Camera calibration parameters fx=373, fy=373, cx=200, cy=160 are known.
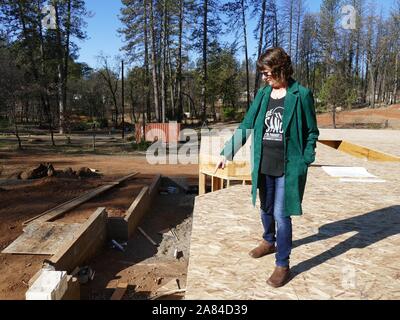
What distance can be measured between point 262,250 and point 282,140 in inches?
41.7

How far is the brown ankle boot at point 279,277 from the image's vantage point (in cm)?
274

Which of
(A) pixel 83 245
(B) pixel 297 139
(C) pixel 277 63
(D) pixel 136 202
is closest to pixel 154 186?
(D) pixel 136 202

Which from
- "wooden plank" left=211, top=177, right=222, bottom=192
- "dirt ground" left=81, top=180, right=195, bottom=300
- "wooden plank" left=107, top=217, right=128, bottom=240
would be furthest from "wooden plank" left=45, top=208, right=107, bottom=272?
"wooden plank" left=211, top=177, right=222, bottom=192

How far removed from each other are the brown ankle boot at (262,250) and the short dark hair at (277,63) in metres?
1.44

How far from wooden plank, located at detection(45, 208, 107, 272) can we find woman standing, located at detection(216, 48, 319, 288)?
11.1 feet

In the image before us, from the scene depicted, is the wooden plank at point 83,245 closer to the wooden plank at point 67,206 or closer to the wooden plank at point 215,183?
the wooden plank at point 67,206

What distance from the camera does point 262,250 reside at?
325 centimetres

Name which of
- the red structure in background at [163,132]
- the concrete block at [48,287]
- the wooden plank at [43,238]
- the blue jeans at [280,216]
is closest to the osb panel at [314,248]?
the blue jeans at [280,216]

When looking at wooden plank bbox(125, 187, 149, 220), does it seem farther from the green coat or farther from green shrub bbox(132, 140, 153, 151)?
green shrub bbox(132, 140, 153, 151)

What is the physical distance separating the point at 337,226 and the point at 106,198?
21.3 ft

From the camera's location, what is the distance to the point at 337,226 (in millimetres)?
3947
